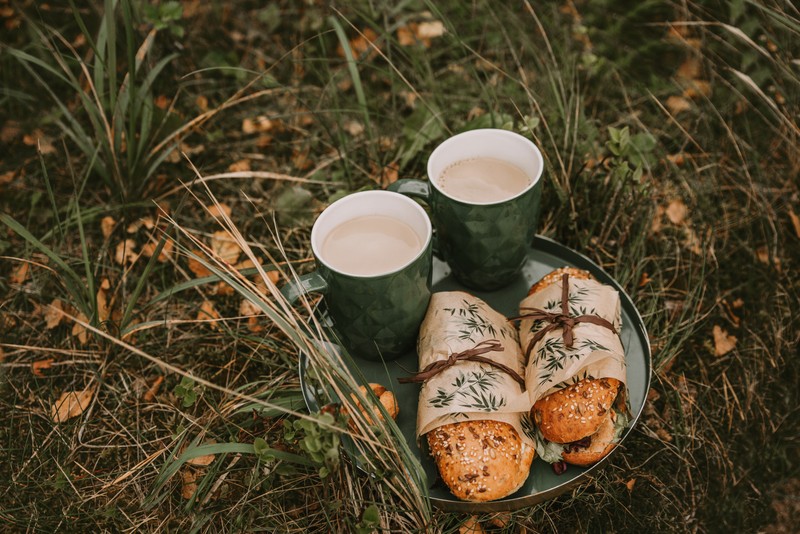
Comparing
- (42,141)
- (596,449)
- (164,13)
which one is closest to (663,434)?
(596,449)

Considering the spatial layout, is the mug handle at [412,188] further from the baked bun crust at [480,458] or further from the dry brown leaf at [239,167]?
the dry brown leaf at [239,167]

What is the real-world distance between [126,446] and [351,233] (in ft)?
2.84

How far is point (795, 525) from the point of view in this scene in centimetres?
174

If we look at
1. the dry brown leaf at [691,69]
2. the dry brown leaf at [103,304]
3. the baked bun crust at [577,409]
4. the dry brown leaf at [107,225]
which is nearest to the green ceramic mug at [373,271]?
the baked bun crust at [577,409]

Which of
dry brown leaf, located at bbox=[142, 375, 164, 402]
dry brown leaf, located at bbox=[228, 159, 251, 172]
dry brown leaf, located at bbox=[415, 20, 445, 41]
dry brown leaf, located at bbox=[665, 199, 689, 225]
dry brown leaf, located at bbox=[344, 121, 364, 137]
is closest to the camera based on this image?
dry brown leaf, located at bbox=[142, 375, 164, 402]

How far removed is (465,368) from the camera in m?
1.40

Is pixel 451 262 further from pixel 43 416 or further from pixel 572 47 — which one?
pixel 572 47

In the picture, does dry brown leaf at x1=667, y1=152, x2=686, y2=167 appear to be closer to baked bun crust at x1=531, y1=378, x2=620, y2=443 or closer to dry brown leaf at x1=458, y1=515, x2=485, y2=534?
baked bun crust at x1=531, y1=378, x2=620, y2=443

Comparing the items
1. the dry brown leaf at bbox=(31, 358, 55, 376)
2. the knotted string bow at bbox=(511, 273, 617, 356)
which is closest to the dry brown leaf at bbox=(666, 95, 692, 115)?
the knotted string bow at bbox=(511, 273, 617, 356)

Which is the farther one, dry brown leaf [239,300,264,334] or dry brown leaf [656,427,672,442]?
dry brown leaf [239,300,264,334]

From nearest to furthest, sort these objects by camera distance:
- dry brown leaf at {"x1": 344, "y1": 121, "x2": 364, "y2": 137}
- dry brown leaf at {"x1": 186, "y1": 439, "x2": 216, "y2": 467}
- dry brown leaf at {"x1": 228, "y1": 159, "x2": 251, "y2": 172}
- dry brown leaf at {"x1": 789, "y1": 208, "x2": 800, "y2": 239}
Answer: dry brown leaf at {"x1": 186, "y1": 439, "x2": 216, "y2": 467} → dry brown leaf at {"x1": 789, "y1": 208, "x2": 800, "y2": 239} → dry brown leaf at {"x1": 228, "y1": 159, "x2": 251, "y2": 172} → dry brown leaf at {"x1": 344, "y1": 121, "x2": 364, "y2": 137}

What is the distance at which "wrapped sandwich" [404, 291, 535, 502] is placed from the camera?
4.30 ft

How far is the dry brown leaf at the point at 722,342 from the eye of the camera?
198cm

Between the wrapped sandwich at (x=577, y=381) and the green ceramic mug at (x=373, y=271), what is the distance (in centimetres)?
30
